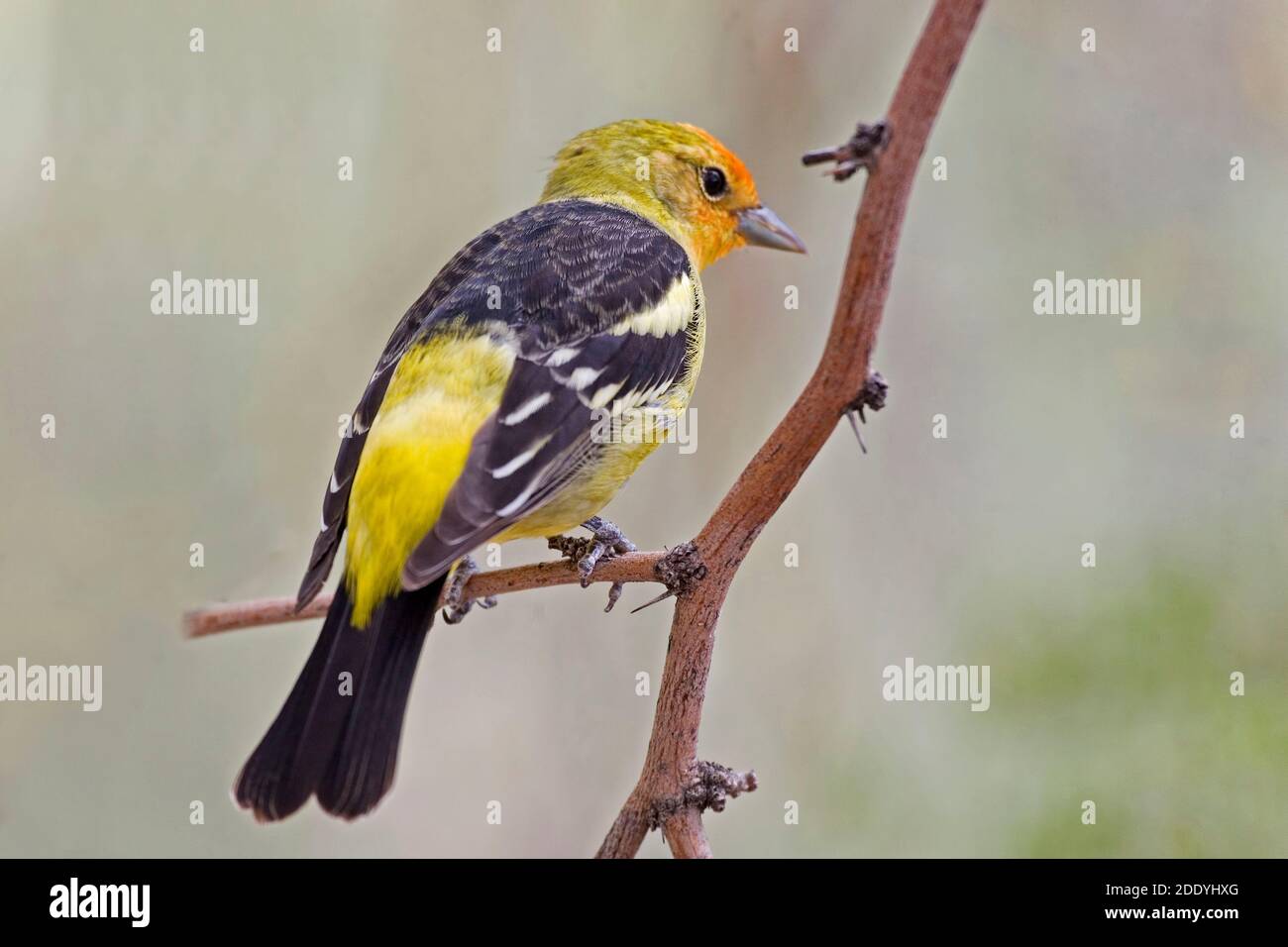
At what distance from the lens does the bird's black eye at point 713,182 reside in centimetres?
533

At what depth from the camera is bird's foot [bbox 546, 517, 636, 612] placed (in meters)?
3.99

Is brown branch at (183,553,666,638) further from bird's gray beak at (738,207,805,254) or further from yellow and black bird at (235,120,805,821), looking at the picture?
bird's gray beak at (738,207,805,254)

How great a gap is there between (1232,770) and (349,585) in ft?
10.8

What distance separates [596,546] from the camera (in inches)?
162

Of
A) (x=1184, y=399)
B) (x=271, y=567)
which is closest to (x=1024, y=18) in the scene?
(x=1184, y=399)

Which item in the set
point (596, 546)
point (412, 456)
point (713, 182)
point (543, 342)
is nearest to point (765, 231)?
point (713, 182)

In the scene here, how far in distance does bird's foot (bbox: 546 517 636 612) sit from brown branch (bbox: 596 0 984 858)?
2.07ft

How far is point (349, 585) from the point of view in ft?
12.6

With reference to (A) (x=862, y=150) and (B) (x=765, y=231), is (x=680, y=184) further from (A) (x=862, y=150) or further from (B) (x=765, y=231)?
(A) (x=862, y=150)

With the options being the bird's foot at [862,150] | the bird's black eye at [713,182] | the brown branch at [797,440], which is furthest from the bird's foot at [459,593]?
the bird's foot at [862,150]

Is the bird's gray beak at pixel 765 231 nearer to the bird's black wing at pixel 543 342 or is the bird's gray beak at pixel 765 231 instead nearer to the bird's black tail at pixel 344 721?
the bird's black wing at pixel 543 342

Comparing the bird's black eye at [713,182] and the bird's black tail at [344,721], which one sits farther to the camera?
the bird's black eye at [713,182]

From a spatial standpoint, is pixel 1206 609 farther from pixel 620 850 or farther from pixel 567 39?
pixel 567 39

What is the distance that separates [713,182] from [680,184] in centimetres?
15
